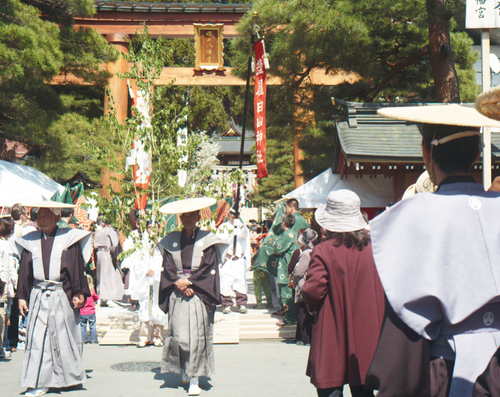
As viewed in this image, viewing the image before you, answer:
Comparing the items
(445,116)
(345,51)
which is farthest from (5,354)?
(345,51)

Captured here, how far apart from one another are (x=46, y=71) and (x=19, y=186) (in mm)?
2018

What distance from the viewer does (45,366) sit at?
198 inches

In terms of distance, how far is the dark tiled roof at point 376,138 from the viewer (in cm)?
863

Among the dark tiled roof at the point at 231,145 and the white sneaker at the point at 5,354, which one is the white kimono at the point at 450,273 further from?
the dark tiled roof at the point at 231,145

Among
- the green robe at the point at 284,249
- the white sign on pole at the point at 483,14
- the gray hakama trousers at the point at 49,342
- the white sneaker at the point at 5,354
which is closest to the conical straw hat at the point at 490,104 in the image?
the white sign on pole at the point at 483,14

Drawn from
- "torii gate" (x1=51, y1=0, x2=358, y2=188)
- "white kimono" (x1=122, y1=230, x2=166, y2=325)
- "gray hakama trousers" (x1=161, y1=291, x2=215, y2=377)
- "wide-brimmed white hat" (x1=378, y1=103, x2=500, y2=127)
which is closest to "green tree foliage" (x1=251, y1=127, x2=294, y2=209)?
"torii gate" (x1=51, y1=0, x2=358, y2=188)

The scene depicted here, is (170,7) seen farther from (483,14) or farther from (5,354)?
(483,14)

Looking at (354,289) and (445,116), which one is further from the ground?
→ (445,116)

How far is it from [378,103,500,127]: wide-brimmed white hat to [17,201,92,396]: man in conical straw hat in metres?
3.88

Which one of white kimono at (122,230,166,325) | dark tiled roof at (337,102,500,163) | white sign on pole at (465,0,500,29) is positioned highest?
white sign on pole at (465,0,500,29)

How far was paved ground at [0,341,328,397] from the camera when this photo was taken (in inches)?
203

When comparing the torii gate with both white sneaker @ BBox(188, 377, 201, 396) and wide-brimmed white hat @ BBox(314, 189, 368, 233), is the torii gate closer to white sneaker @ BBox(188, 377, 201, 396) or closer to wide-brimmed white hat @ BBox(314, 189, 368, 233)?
white sneaker @ BBox(188, 377, 201, 396)

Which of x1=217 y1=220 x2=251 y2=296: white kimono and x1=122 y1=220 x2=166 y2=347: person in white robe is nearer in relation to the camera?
x1=122 y1=220 x2=166 y2=347: person in white robe

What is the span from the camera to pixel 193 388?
201 inches
